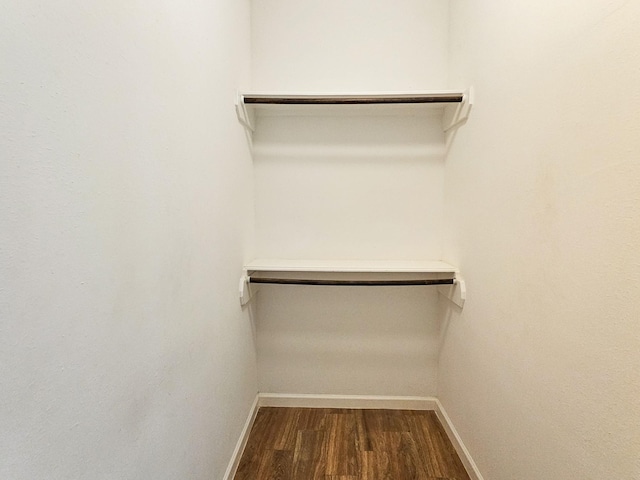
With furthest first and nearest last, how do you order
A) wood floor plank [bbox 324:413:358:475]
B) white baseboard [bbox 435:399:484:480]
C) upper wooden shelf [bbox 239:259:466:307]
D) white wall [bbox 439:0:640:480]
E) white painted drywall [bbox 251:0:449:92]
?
white painted drywall [bbox 251:0:449:92]
upper wooden shelf [bbox 239:259:466:307]
wood floor plank [bbox 324:413:358:475]
white baseboard [bbox 435:399:484:480]
white wall [bbox 439:0:640:480]

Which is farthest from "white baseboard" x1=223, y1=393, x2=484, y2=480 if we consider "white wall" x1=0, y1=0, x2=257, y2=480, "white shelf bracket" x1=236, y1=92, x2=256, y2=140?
"white shelf bracket" x1=236, y1=92, x2=256, y2=140

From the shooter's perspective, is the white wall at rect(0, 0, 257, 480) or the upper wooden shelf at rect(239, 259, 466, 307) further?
the upper wooden shelf at rect(239, 259, 466, 307)

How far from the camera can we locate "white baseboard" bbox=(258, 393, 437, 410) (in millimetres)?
2170

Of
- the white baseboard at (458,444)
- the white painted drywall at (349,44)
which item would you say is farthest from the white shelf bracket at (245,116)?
the white baseboard at (458,444)

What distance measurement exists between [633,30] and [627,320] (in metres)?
0.60

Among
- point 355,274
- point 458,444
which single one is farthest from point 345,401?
point 355,274

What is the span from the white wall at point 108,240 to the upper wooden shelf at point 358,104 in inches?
18.1

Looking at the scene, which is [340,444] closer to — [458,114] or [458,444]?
[458,444]

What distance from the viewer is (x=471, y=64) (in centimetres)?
163

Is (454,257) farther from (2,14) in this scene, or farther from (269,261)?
(2,14)

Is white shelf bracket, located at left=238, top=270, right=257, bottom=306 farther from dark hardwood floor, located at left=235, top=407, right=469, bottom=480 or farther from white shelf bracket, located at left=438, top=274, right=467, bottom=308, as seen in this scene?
white shelf bracket, located at left=438, top=274, right=467, bottom=308

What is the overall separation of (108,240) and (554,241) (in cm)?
111

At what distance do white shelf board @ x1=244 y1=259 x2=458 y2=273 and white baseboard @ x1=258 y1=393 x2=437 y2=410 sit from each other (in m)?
0.84

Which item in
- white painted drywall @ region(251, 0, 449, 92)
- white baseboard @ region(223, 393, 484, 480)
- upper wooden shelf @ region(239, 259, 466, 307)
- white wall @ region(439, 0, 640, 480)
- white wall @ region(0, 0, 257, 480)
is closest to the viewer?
white wall @ region(0, 0, 257, 480)
